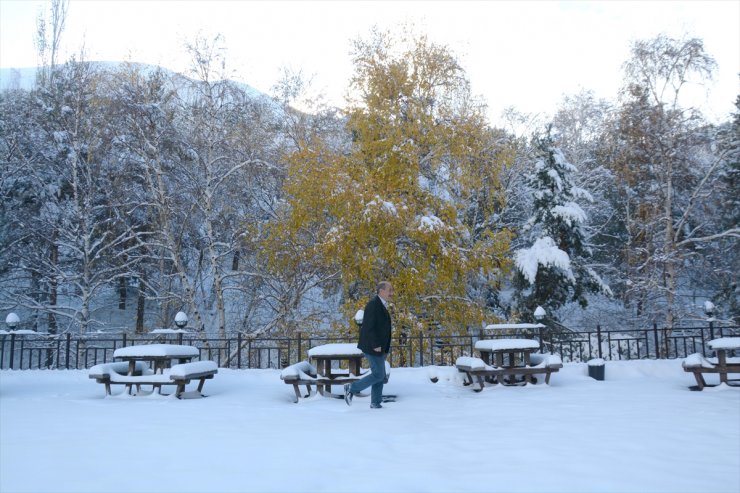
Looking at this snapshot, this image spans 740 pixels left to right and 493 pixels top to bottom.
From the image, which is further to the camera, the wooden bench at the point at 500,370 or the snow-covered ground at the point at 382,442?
the wooden bench at the point at 500,370

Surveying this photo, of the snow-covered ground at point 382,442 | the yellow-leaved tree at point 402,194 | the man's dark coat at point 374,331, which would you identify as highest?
the yellow-leaved tree at point 402,194

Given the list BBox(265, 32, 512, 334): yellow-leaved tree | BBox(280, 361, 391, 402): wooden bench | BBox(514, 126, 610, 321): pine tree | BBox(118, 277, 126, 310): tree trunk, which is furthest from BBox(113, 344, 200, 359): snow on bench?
BBox(118, 277, 126, 310): tree trunk

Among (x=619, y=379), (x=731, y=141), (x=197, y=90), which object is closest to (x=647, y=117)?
(x=731, y=141)

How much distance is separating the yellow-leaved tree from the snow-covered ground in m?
6.83

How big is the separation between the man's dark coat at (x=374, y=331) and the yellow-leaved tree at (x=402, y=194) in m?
7.43

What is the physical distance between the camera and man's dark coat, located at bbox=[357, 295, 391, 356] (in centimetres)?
834

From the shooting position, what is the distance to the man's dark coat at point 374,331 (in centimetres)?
834

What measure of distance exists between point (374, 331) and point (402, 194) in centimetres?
1046

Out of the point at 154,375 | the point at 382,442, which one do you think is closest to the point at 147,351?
the point at 154,375

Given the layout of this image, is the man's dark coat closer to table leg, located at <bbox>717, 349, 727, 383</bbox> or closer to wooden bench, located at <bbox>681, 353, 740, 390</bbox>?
wooden bench, located at <bbox>681, 353, 740, 390</bbox>

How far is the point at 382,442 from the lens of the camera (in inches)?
234

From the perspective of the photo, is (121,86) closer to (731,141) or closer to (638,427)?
(638,427)

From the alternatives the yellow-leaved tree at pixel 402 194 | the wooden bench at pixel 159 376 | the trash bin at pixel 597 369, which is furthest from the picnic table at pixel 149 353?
the trash bin at pixel 597 369

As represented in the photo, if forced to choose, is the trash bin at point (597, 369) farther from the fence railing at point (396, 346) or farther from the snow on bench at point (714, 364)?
the snow on bench at point (714, 364)
